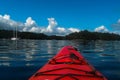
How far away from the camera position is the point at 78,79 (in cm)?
798

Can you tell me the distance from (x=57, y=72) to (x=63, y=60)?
347cm

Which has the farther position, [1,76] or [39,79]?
[1,76]

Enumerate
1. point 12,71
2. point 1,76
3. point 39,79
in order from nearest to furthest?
point 39,79 < point 1,76 < point 12,71

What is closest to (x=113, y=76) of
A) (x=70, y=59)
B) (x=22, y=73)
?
(x=70, y=59)

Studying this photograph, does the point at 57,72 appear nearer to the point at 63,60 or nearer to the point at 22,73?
the point at 63,60

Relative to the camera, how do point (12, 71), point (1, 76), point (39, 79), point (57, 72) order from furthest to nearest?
point (12, 71) < point (1, 76) < point (57, 72) < point (39, 79)

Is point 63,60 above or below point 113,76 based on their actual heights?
above

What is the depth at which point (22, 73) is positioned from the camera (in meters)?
16.1

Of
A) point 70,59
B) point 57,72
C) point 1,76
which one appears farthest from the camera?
point 1,76

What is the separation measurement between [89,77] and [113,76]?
738 cm

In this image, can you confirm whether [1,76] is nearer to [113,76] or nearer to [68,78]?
[113,76]

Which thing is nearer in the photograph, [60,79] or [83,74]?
[60,79]

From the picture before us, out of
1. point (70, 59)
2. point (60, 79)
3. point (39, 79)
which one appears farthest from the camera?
point (70, 59)

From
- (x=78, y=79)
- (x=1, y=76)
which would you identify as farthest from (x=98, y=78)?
(x=1, y=76)
